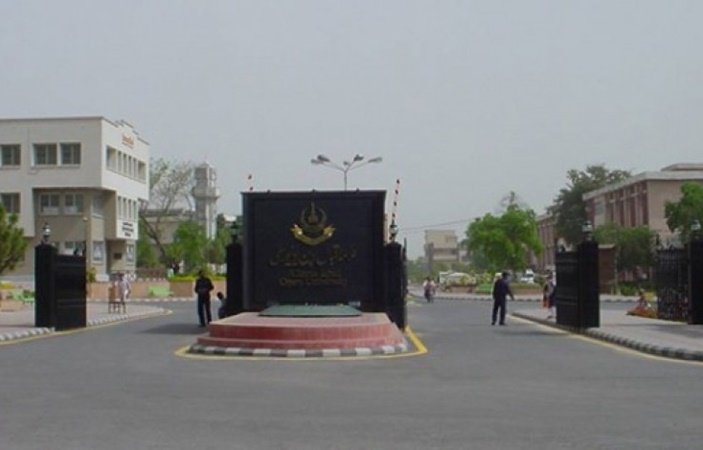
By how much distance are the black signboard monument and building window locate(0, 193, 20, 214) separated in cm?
4572

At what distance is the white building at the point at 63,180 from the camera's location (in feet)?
224

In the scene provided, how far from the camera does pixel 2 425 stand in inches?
428

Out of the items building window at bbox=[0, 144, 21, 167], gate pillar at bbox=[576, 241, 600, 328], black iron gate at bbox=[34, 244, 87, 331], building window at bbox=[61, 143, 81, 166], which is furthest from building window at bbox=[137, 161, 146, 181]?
gate pillar at bbox=[576, 241, 600, 328]

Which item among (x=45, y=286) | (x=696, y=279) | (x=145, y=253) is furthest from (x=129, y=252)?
(x=696, y=279)

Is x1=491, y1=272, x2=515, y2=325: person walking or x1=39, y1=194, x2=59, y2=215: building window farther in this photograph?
x1=39, y1=194, x2=59, y2=215: building window

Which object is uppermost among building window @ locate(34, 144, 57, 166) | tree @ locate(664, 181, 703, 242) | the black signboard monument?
building window @ locate(34, 144, 57, 166)

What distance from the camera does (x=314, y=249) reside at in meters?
27.4

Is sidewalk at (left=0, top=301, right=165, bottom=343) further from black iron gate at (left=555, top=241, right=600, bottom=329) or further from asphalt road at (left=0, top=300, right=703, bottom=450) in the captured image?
black iron gate at (left=555, top=241, right=600, bottom=329)

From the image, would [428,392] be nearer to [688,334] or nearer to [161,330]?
[688,334]

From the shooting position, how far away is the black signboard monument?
27250mm

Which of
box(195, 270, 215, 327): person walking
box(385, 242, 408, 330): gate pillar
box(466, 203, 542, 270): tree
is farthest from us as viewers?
box(466, 203, 542, 270): tree

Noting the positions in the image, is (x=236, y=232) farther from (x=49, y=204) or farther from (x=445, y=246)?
(x=445, y=246)

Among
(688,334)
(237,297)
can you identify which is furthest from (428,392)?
(237,297)

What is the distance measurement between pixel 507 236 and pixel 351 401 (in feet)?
226
